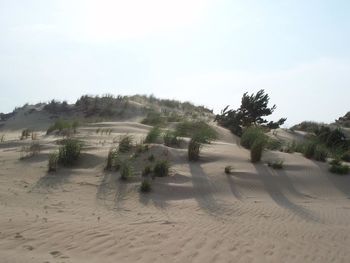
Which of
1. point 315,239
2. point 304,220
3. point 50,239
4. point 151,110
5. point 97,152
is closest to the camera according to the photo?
point 50,239

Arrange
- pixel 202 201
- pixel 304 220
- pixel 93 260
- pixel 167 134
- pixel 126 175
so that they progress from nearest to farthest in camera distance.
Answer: pixel 93 260
pixel 304 220
pixel 202 201
pixel 126 175
pixel 167 134

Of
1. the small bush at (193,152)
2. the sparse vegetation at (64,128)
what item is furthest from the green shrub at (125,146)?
the sparse vegetation at (64,128)

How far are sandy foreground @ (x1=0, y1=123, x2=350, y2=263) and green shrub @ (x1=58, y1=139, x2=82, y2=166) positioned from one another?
0.20m

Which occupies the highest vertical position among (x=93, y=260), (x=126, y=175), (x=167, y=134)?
(x=167, y=134)

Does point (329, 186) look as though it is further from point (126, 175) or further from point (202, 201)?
point (126, 175)

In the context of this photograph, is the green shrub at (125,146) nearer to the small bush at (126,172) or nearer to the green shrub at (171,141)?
the green shrub at (171,141)

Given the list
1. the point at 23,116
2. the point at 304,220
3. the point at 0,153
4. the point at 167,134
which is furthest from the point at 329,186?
the point at 23,116

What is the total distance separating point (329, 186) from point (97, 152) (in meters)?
5.43

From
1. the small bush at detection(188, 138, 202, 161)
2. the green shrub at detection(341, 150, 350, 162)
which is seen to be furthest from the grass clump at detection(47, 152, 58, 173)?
the green shrub at detection(341, 150, 350, 162)

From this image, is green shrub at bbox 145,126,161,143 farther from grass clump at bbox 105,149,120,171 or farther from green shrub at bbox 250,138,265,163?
green shrub at bbox 250,138,265,163

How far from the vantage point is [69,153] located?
11.1 metres

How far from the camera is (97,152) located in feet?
39.0

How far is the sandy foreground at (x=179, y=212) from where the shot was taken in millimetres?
5977

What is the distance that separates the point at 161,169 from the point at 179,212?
93.9 inches
